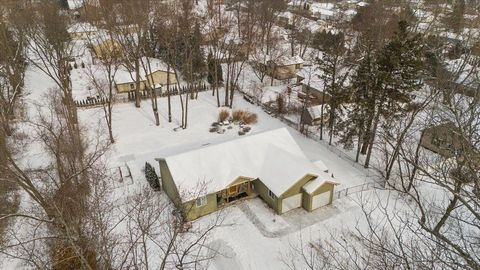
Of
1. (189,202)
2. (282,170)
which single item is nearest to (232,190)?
(189,202)

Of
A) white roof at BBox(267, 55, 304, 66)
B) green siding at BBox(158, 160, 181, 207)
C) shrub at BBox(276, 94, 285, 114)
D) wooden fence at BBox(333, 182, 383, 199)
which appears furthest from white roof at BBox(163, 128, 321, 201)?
white roof at BBox(267, 55, 304, 66)

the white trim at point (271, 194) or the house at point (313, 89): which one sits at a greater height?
the house at point (313, 89)

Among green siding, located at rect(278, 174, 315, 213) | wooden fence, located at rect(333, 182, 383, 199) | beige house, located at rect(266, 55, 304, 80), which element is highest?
beige house, located at rect(266, 55, 304, 80)

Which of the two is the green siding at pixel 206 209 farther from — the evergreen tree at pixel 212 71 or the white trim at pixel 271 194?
the evergreen tree at pixel 212 71

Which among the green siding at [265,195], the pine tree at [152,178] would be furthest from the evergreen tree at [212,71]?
the green siding at [265,195]

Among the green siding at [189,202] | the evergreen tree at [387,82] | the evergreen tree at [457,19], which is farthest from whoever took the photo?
the evergreen tree at [457,19]

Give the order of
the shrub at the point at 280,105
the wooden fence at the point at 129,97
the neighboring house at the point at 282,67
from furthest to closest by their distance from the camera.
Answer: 1. the neighboring house at the point at 282,67
2. the wooden fence at the point at 129,97
3. the shrub at the point at 280,105

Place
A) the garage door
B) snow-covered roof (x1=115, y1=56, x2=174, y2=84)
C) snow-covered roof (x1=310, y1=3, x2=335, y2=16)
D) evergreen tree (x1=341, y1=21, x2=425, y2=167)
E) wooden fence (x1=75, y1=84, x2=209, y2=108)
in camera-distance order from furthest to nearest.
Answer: snow-covered roof (x1=310, y1=3, x2=335, y2=16)
snow-covered roof (x1=115, y1=56, x2=174, y2=84)
wooden fence (x1=75, y1=84, x2=209, y2=108)
evergreen tree (x1=341, y1=21, x2=425, y2=167)
the garage door

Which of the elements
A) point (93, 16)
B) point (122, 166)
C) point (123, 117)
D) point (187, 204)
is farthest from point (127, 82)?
point (187, 204)

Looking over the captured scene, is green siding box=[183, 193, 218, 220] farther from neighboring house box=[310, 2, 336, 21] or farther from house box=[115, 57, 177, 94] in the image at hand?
neighboring house box=[310, 2, 336, 21]
